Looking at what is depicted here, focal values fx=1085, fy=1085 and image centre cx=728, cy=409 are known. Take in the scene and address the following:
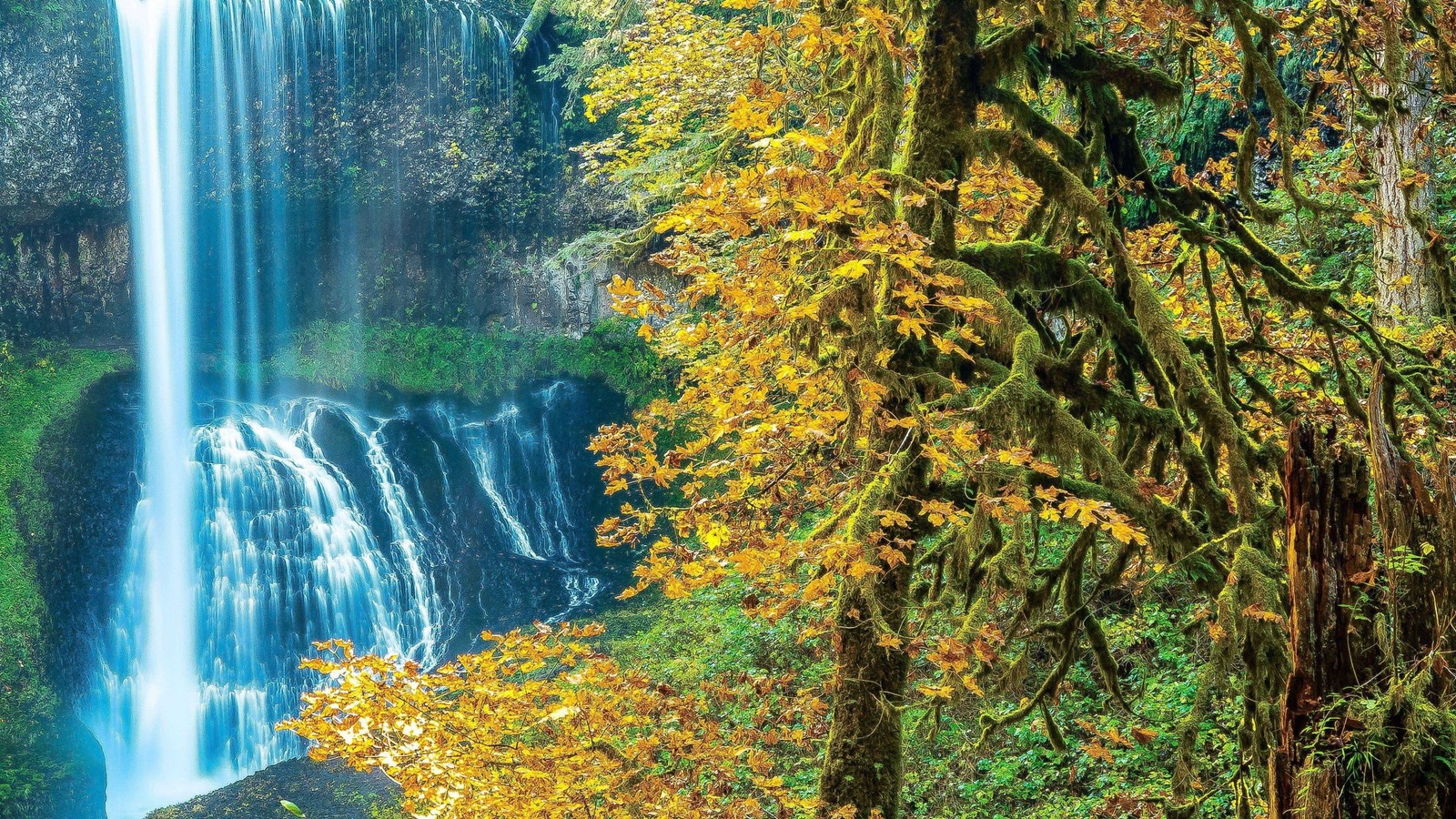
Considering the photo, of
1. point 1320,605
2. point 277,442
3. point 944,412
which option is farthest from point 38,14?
point 1320,605

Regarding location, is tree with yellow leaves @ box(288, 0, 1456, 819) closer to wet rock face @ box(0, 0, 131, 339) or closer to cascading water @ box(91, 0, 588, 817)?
cascading water @ box(91, 0, 588, 817)

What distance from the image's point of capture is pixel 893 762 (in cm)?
372

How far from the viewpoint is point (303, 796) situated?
450 inches

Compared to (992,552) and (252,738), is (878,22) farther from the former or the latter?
(252,738)

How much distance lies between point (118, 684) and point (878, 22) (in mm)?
15334

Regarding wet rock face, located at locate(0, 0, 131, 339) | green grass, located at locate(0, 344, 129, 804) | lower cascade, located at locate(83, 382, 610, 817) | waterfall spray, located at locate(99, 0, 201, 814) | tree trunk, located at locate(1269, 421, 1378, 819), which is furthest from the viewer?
wet rock face, located at locate(0, 0, 131, 339)

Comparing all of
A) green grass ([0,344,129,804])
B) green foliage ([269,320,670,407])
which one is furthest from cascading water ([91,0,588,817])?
green grass ([0,344,129,804])

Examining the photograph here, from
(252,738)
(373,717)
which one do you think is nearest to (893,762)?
(373,717)

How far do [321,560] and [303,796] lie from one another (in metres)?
5.05

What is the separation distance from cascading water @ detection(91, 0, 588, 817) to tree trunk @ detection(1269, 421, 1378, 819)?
14139mm

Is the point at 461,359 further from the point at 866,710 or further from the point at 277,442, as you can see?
the point at 866,710

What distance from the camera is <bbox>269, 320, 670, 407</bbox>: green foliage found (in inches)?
763

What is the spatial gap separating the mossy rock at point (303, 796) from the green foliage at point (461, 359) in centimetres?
847

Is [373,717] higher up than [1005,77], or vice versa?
[1005,77]
